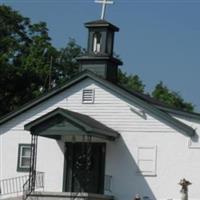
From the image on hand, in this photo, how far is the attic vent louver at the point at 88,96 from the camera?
99.7 feet

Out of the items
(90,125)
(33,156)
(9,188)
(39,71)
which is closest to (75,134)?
(90,125)

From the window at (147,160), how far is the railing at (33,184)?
4.00 meters

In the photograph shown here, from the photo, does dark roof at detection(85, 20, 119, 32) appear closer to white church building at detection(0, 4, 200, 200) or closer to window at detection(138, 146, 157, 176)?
white church building at detection(0, 4, 200, 200)

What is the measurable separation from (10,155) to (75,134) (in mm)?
4216

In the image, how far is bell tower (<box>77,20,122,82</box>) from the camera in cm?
3142

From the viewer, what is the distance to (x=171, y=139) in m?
28.8

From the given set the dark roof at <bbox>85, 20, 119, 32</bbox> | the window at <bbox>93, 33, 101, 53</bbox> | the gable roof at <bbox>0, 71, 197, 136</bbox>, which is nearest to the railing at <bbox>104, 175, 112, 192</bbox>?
→ the gable roof at <bbox>0, 71, 197, 136</bbox>

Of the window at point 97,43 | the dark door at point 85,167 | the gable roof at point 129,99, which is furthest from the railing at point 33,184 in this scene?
the window at point 97,43

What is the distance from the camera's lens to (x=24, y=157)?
31172 millimetres

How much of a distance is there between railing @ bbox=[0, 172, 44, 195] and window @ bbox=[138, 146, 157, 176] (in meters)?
4.01

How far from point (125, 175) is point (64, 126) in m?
2.95

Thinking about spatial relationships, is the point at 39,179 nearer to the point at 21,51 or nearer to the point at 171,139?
the point at 171,139

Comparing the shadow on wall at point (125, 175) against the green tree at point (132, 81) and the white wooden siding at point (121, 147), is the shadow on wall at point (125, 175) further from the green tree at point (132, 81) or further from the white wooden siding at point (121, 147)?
the green tree at point (132, 81)

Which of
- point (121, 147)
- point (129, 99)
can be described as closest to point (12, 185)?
point (121, 147)
